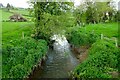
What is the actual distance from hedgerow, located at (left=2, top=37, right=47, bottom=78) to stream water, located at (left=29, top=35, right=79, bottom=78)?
1.27 meters

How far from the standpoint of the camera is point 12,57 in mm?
22297

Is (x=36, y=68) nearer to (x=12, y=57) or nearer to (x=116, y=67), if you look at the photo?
(x=12, y=57)

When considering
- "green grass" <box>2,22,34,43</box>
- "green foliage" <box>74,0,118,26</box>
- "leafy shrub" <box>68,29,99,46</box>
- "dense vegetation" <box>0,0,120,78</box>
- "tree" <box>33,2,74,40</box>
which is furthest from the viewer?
"green foliage" <box>74,0,118,26</box>

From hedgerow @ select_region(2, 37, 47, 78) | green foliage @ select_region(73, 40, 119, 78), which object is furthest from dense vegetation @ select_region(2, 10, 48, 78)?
green foliage @ select_region(73, 40, 119, 78)

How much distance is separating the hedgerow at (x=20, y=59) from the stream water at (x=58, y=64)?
4.16 ft

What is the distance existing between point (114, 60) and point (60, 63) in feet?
26.3

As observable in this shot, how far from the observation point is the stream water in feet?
76.0

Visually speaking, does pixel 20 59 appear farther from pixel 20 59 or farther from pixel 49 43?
pixel 49 43

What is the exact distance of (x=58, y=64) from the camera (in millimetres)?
27047

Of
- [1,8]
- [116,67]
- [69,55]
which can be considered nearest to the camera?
[116,67]

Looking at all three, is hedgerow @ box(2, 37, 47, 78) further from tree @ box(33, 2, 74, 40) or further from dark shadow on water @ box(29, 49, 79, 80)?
tree @ box(33, 2, 74, 40)

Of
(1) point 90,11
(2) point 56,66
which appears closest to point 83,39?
(2) point 56,66

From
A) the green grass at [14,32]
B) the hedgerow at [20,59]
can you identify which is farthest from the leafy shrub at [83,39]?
the hedgerow at [20,59]

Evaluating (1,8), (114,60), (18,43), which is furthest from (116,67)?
(1,8)
